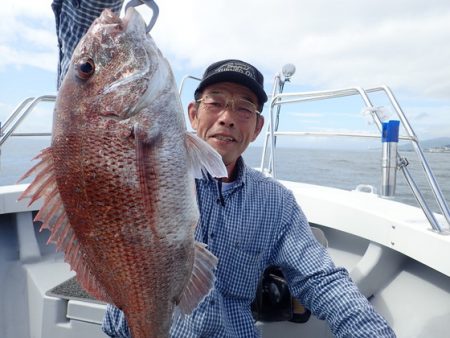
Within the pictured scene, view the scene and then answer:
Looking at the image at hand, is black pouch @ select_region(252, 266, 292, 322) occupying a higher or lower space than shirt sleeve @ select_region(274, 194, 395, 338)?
lower

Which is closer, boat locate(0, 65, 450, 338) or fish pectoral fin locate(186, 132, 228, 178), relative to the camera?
fish pectoral fin locate(186, 132, 228, 178)

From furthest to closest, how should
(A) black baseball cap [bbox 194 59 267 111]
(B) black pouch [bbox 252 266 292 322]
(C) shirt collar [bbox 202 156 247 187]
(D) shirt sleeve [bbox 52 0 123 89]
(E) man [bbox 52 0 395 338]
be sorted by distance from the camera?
(B) black pouch [bbox 252 266 292 322]
(C) shirt collar [bbox 202 156 247 187]
(A) black baseball cap [bbox 194 59 267 111]
(E) man [bbox 52 0 395 338]
(D) shirt sleeve [bbox 52 0 123 89]

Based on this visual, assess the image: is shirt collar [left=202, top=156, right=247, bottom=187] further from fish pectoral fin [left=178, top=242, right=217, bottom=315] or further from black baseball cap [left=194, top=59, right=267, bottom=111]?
fish pectoral fin [left=178, top=242, right=217, bottom=315]

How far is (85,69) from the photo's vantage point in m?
1.35

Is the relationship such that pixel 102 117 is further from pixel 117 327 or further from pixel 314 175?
pixel 314 175

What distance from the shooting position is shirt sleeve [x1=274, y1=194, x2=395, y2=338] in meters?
1.85

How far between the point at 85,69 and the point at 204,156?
0.51 meters

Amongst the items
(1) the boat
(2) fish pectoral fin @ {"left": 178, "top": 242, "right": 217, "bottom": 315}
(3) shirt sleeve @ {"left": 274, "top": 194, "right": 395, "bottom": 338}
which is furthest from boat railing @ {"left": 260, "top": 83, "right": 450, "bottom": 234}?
(2) fish pectoral fin @ {"left": 178, "top": 242, "right": 217, "bottom": 315}

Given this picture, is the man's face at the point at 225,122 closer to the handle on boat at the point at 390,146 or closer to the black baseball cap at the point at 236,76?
the black baseball cap at the point at 236,76

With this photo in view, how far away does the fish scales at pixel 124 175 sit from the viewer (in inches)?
50.4

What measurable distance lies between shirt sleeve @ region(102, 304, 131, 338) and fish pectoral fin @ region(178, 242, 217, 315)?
0.66m

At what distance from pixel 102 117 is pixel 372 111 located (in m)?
2.18

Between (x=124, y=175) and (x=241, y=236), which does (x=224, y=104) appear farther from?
(x=124, y=175)

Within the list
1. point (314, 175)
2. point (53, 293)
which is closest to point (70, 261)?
point (53, 293)
